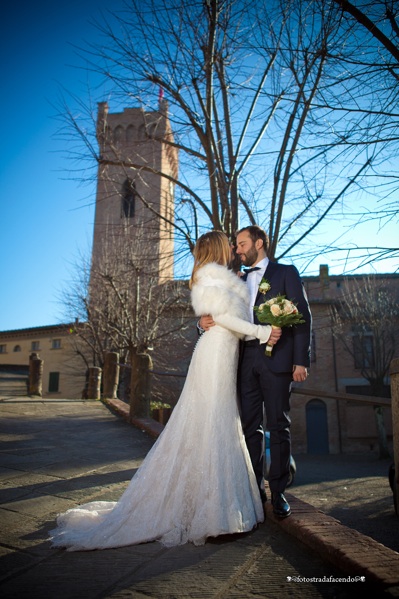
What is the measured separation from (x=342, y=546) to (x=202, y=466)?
86 centimetres

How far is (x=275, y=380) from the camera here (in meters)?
2.79

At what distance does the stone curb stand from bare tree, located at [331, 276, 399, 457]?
55.6ft

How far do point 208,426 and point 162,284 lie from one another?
16499 mm

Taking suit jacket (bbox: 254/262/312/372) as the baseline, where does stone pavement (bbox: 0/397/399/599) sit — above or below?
below

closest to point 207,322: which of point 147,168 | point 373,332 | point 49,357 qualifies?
point 147,168

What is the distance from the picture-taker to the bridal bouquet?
2645mm

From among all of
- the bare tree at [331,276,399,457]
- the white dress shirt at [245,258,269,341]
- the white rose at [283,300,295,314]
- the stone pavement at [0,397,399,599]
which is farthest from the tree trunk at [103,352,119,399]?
the bare tree at [331,276,399,457]

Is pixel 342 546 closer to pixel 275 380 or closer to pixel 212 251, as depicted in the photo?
pixel 275 380

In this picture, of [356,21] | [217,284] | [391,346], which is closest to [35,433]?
[217,284]

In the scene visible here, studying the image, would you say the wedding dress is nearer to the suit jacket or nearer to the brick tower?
the suit jacket

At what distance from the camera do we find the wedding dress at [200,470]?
7.72ft

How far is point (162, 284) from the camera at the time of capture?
18953 mm

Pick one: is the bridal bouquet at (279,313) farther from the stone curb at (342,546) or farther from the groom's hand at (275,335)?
the stone curb at (342,546)

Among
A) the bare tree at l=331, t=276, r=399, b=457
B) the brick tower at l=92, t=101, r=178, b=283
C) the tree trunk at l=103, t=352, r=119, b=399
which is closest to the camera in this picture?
the brick tower at l=92, t=101, r=178, b=283
